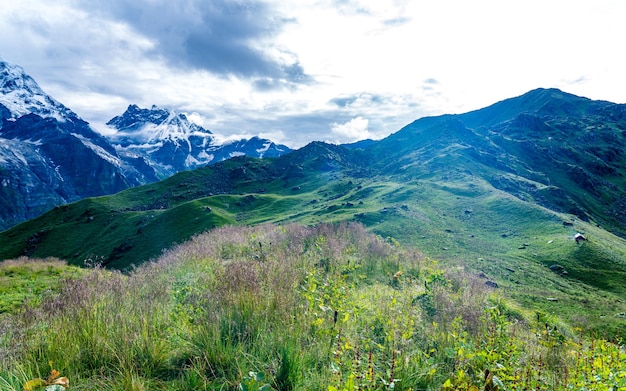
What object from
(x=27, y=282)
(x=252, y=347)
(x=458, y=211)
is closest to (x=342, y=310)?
(x=252, y=347)

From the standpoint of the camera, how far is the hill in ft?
102

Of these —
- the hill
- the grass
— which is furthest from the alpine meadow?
the hill

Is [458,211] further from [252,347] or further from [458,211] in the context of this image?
[252,347]

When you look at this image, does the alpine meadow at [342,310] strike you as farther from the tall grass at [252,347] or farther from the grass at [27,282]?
the grass at [27,282]

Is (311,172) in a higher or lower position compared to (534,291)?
higher

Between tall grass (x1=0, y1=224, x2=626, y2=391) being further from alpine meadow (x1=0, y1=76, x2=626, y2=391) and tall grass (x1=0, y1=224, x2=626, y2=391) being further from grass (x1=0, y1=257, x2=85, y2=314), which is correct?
grass (x1=0, y1=257, x2=85, y2=314)

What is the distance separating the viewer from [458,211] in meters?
Answer: 57.1

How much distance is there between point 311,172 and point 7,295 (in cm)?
14896

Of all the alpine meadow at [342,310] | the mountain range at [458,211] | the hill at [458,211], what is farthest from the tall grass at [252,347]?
the hill at [458,211]

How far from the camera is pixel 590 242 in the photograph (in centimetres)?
3981

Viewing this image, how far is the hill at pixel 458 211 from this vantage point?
30958mm

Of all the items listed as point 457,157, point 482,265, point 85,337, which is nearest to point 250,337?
point 85,337

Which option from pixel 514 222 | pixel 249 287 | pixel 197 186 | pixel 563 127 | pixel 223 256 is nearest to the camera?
pixel 249 287

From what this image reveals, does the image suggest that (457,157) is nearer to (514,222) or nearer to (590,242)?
(514,222)
